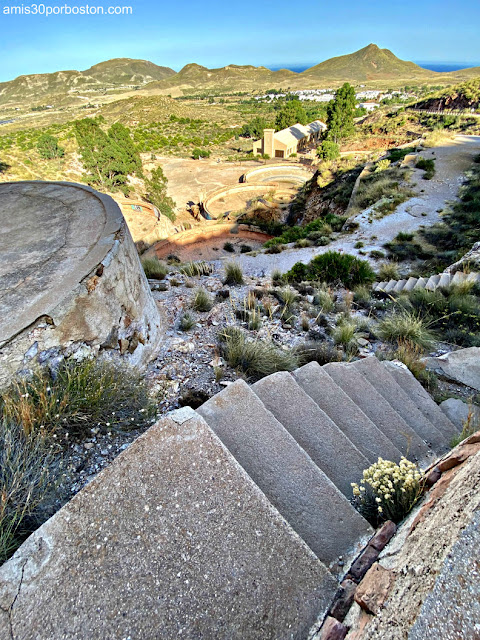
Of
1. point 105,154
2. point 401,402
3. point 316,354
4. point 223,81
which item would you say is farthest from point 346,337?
point 223,81

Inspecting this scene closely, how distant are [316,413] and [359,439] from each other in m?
0.44

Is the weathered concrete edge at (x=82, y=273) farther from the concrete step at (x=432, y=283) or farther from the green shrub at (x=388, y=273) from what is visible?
the green shrub at (x=388, y=273)

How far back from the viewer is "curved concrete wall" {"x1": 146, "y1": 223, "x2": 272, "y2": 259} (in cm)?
1652

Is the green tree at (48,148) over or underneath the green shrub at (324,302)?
over

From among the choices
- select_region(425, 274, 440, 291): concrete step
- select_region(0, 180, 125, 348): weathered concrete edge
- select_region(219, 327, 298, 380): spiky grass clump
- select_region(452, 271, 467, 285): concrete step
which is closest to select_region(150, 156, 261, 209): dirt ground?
select_region(425, 274, 440, 291): concrete step

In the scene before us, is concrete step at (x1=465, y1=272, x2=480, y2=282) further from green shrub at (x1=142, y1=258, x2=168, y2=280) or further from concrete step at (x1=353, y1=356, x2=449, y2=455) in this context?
green shrub at (x1=142, y1=258, x2=168, y2=280)

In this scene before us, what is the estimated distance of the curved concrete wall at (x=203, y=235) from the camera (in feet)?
54.2

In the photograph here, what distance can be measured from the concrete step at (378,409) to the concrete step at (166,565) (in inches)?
62.4

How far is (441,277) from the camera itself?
8375 millimetres

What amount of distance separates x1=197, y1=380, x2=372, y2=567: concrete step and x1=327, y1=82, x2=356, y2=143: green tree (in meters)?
36.7

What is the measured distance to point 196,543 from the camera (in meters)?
1.61

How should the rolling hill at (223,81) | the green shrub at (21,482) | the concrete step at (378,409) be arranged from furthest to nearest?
the rolling hill at (223,81)
the concrete step at (378,409)
the green shrub at (21,482)

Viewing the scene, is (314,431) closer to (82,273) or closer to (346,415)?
(346,415)

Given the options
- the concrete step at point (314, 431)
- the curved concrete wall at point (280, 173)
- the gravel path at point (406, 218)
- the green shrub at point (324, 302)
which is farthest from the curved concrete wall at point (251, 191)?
the concrete step at point (314, 431)
